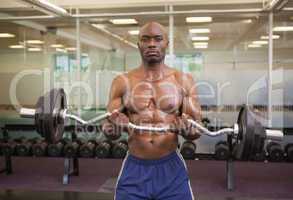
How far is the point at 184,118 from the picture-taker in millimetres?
1454

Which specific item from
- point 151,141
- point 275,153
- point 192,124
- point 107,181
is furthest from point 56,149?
point 192,124

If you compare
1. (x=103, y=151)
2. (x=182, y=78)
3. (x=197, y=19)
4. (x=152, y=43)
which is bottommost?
(x=103, y=151)

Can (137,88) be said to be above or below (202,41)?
below

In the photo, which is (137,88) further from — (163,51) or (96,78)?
(96,78)

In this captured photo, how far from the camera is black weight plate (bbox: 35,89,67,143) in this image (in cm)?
166

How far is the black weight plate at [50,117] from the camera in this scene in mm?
1658

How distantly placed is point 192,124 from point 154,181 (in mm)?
317

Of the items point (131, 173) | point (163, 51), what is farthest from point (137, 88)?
point (131, 173)

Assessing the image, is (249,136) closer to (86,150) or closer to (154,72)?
(154,72)

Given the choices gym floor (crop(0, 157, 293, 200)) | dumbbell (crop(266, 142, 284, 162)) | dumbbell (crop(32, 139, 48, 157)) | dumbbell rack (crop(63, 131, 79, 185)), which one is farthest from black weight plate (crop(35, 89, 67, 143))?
dumbbell (crop(266, 142, 284, 162))

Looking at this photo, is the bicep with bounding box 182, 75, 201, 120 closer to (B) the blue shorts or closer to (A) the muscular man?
(A) the muscular man

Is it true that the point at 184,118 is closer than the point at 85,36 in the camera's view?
Yes

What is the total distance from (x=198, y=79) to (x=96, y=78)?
1.66 metres

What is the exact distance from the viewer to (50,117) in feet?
5.45
